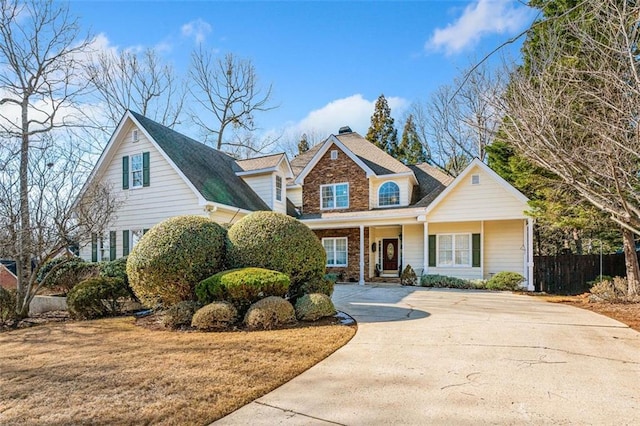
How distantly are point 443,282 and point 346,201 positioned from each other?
617 cm

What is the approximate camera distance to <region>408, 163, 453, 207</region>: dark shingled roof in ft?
58.1

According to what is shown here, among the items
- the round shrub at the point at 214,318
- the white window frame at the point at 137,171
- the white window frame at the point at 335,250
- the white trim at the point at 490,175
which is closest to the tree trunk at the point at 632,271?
the white trim at the point at 490,175

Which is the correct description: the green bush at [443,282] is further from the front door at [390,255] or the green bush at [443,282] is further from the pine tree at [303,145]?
the pine tree at [303,145]

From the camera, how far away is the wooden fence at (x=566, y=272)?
1485cm

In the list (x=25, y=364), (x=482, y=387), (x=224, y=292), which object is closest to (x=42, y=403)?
(x=25, y=364)

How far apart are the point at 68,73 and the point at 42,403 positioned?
53.3 ft

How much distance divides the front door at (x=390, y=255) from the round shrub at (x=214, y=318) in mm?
12471

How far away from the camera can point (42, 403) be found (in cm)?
383

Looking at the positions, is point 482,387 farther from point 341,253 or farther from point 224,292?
point 341,253

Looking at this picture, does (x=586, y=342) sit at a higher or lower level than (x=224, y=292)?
lower

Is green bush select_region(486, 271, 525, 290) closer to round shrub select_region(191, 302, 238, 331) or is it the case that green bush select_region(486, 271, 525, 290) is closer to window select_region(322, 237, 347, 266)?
window select_region(322, 237, 347, 266)

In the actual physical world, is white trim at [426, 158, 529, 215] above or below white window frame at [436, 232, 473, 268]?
above

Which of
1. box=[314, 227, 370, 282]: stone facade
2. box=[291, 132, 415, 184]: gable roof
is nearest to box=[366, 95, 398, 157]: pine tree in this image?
box=[291, 132, 415, 184]: gable roof

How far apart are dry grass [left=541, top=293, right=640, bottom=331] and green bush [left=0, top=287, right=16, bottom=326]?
14191 mm
